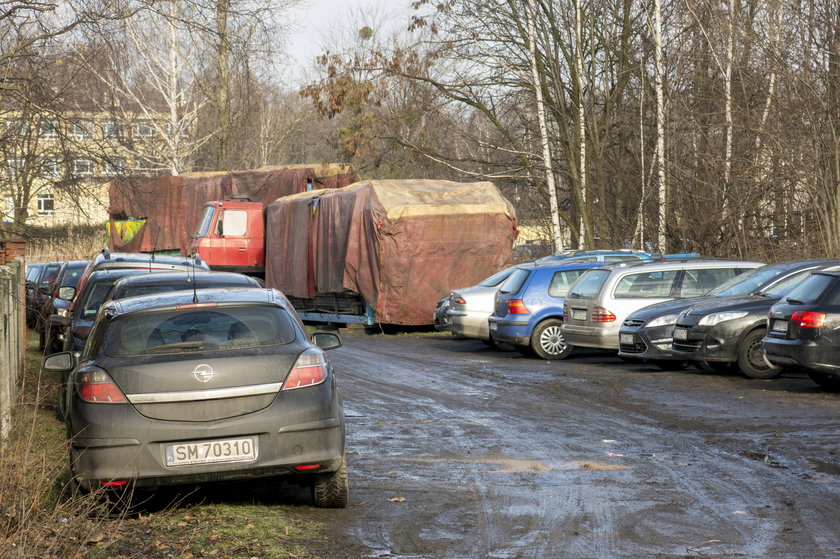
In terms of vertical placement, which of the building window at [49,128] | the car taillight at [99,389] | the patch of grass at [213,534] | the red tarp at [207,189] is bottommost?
the patch of grass at [213,534]

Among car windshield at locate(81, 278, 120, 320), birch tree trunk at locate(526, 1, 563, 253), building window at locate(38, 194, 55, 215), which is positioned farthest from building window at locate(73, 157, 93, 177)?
birch tree trunk at locate(526, 1, 563, 253)

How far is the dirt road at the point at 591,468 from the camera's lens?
6371 mm

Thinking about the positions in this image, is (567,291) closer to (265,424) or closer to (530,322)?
(530,322)

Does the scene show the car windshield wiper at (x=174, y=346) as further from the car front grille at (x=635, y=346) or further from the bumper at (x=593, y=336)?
the bumper at (x=593, y=336)

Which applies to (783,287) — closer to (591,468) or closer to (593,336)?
(593,336)

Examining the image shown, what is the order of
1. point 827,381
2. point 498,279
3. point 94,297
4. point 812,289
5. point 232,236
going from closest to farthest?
point 94,297 → point 812,289 → point 827,381 → point 498,279 → point 232,236

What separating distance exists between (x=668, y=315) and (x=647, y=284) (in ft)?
5.48

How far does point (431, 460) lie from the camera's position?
29.9ft

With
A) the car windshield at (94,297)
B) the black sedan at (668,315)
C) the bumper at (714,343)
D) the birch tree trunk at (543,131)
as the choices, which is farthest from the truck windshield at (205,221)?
the bumper at (714,343)

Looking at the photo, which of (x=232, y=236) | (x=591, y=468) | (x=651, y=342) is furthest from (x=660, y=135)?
(x=591, y=468)

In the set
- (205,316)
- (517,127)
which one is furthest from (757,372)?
(517,127)

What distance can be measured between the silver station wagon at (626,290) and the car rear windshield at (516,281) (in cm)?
145

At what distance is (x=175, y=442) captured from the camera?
267 inches

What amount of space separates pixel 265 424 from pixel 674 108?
2344 centimetres
